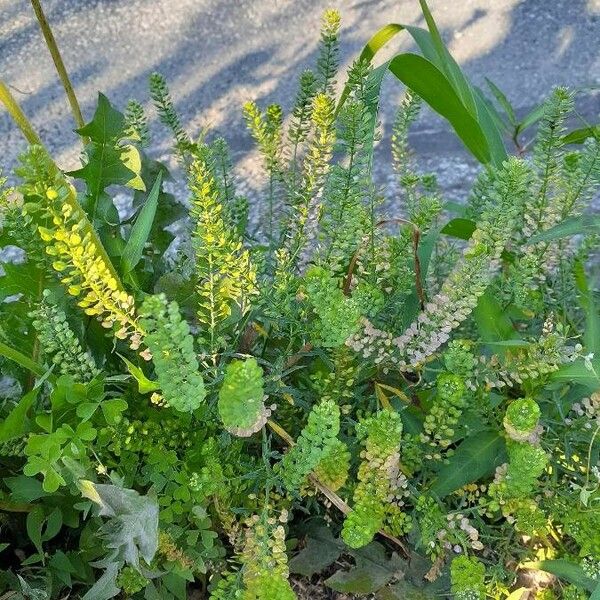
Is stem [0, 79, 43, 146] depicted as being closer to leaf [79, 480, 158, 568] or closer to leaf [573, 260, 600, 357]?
leaf [79, 480, 158, 568]

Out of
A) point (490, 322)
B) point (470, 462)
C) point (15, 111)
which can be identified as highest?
point (15, 111)

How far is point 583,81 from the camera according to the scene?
2268 mm

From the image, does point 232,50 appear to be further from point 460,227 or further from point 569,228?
point 569,228

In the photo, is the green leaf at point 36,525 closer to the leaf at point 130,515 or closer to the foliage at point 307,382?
the foliage at point 307,382

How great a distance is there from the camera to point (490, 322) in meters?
0.85

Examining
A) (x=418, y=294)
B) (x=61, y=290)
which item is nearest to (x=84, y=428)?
(x=61, y=290)

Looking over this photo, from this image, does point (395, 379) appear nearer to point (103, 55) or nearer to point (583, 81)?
point (583, 81)

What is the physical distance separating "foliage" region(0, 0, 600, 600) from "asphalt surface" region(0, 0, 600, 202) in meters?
1.31

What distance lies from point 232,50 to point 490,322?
1.85m

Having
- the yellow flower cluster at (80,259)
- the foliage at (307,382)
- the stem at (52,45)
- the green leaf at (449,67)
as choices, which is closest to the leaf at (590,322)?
the foliage at (307,382)

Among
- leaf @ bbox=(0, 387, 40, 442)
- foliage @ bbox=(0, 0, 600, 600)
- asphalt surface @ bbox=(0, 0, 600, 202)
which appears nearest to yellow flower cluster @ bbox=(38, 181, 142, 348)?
foliage @ bbox=(0, 0, 600, 600)

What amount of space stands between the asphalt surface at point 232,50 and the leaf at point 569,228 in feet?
4.51

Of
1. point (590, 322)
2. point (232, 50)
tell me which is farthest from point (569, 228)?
point (232, 50)

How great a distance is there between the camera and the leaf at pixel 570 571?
83cm
